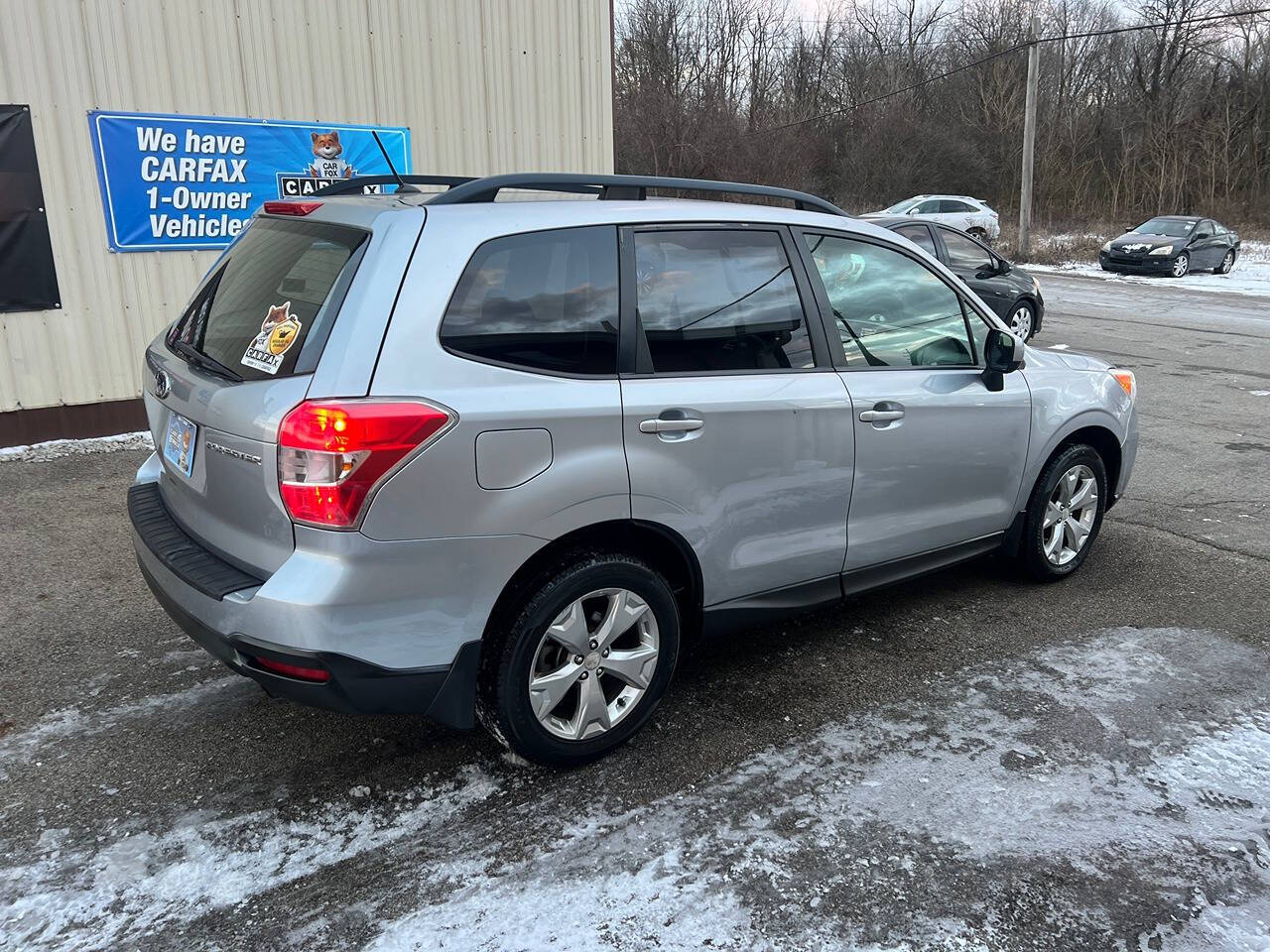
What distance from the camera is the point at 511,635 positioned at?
2949 mm

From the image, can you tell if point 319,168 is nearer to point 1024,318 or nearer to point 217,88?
point 217,88

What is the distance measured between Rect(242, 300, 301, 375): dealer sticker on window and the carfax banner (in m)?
4.56

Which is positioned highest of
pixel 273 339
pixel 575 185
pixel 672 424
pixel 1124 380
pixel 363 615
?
pixel 575 185

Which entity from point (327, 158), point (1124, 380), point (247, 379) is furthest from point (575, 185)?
point (327, 158)

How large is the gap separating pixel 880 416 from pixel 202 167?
597 cm

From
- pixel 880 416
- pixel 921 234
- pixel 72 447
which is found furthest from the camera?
pixel 921 234

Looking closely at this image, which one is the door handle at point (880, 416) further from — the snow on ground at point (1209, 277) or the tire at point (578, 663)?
A: the snow on ground at point (1209, 277)

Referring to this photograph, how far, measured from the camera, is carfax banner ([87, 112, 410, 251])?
716cm

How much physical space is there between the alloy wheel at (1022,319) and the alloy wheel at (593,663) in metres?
10.4

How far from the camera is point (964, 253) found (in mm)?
12250

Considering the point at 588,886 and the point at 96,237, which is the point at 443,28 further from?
the point at 588,886

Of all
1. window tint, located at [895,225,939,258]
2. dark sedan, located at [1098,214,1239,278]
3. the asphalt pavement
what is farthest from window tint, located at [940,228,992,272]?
dark sedan, located at [1098,214,1239,278]

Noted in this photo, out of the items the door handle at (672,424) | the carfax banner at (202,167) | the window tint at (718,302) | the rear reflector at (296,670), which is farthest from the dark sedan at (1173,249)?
the rear reflector at (296,670)

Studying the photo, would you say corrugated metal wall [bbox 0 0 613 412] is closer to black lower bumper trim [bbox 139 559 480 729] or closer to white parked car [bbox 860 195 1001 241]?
black lower bumper trim [bbox 139 559 480 729]
